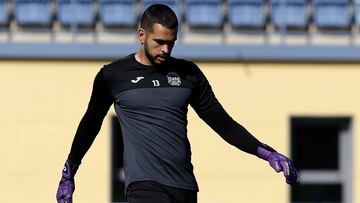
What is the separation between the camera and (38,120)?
36.1 feet

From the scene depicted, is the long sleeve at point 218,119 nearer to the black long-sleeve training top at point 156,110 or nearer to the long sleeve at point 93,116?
the black long-sleeve training top at point 156,110

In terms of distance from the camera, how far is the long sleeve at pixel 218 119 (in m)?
5.82

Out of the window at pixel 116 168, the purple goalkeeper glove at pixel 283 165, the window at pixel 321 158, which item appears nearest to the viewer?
the purple goalkeeper glove at pixel 283 165

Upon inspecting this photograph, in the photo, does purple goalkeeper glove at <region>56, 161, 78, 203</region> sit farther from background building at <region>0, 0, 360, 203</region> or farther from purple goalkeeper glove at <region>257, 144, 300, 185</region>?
background building at <region>0, 0, 360, 203</region>

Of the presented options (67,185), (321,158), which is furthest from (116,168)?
(67,185)

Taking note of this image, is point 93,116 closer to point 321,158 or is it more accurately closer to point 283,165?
point 283,165

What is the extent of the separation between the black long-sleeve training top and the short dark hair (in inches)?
8.9

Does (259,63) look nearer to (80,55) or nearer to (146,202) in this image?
(80,55)

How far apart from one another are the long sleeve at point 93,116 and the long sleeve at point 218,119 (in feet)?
1.42

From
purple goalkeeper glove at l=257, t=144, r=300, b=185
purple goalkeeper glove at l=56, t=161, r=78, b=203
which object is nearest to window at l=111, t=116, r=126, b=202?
purple goalkeeper glove at l=56, t=161, r=78, b=203

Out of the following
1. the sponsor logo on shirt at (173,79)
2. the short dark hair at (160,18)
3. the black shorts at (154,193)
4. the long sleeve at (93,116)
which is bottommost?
the black shorts at (154,193)

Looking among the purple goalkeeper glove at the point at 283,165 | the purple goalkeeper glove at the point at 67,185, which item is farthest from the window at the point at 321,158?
the purple goalkeeper glove at the point at 283,165

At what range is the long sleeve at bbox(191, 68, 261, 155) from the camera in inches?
229

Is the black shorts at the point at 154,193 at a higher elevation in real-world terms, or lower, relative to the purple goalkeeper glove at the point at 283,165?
lower
